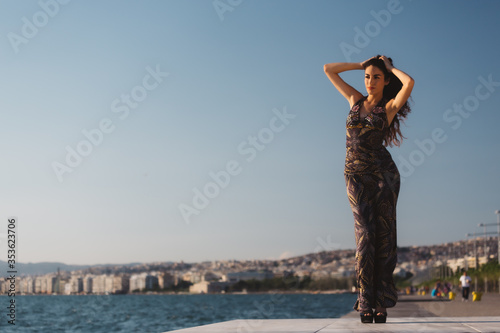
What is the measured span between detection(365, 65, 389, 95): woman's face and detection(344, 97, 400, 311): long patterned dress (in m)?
0.45

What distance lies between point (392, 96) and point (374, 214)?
146cm

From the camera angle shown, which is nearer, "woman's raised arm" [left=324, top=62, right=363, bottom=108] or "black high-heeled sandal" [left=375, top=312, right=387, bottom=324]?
"black high-heeled sandal" [left=375, top=312, right=387, bottom=324]

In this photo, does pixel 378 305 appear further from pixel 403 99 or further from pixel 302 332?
pixel 403 99

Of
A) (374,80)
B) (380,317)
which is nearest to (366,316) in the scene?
(380,317)

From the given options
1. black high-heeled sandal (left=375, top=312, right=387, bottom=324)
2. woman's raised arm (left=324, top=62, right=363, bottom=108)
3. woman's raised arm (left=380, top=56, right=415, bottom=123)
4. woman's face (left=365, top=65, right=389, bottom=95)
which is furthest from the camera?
woman's raised arm (left=324, top=62, right=363, bottom=108)

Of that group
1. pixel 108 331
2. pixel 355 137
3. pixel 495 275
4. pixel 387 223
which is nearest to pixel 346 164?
pixel 355 137

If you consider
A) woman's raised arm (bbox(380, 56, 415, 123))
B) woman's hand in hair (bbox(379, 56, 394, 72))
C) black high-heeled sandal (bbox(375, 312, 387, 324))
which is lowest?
black high-heeled sandal (bbox(375, 312, 387, 324))

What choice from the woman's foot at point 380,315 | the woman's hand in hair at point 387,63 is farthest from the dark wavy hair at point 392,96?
the woman's foot at point 380,315

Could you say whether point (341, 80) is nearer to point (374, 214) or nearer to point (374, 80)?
point (374, 80)

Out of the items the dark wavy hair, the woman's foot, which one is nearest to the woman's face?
the dark wavy hair

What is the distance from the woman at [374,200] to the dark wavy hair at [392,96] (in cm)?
15

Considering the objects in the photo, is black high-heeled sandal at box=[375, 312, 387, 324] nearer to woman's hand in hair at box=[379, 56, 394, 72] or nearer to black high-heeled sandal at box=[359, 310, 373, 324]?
black high-heeled sandal at box=[359, 310, 373, 324]

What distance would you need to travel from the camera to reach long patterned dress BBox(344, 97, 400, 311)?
7.65 m

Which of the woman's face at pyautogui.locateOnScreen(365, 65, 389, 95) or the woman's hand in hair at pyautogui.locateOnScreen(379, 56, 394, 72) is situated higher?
the woman's hand in hair at pyautogui.locateOnScreen(379, 56, 394, 72)
